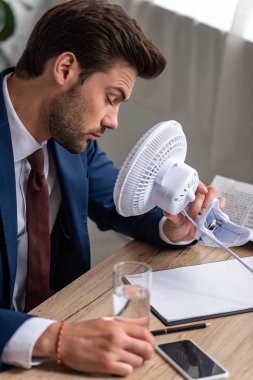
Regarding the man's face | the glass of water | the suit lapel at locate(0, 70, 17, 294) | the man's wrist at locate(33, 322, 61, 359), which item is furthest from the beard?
the man's wrist at locate(33, 322, 61, 359)

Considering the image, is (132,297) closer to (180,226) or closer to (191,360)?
(191,360)

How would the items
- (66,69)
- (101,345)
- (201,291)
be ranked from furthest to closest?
A: (66,69) → (201,291) → (101,345)

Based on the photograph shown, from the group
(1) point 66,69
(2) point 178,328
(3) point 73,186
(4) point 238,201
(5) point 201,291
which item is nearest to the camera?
(2) point 178,328

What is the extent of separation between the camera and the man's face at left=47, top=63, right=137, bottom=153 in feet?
4.77

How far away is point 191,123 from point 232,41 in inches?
14.3

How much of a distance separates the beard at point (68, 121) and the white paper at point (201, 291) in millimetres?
355

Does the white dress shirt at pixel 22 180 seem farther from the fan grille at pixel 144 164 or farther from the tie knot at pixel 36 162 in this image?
the fan grille at pixel 144 164

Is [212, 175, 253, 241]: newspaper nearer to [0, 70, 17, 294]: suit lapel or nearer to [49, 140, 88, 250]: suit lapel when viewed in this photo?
[49, 140, 88, 250]: suit lapel

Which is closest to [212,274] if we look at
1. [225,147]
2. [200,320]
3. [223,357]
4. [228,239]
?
[228,239]

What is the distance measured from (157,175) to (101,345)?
0.37 m

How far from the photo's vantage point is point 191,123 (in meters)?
2.43

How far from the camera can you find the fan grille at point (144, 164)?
124cm

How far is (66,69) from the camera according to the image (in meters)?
1.45

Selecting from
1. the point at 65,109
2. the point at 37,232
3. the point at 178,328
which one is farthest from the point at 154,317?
the point at 65,109
